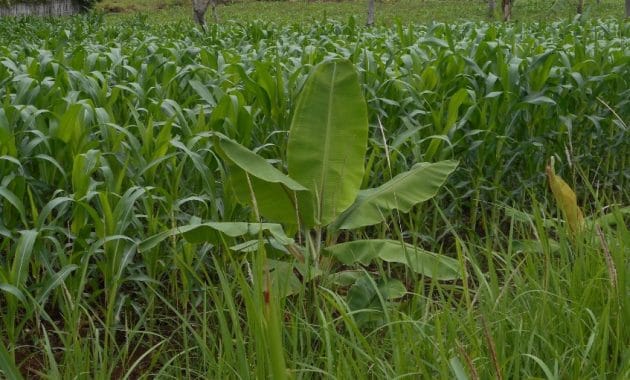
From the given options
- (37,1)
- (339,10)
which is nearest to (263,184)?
(37,1)

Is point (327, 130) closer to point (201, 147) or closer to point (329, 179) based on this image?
point (329, 179)

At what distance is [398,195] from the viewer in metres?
3.30

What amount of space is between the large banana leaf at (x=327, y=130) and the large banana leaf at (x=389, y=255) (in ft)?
0.52

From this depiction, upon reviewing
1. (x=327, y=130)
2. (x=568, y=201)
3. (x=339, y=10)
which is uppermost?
(x=327, y=130)

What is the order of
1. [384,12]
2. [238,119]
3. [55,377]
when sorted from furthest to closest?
[384,12], [238,119], [55,377]

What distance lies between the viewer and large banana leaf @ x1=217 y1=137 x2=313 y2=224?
296 centimetres

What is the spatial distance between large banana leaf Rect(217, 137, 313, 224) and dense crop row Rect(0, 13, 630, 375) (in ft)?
0.64

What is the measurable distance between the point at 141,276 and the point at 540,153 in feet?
8.06

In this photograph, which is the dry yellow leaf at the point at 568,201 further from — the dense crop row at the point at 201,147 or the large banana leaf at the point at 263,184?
the large banana leaf at the point at 263,184

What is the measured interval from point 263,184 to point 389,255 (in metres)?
0.55

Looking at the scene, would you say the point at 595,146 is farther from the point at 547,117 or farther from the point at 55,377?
the point at 55,377

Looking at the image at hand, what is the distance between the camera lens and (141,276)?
3090 millimetres

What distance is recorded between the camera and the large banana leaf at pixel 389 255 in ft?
10.1

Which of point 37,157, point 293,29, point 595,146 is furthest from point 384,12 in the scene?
point 37,157
